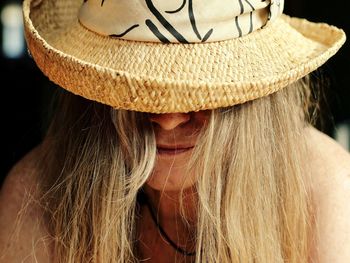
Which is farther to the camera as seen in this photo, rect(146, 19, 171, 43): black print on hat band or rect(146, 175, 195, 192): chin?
rect(146, 175, 195, 192): chin

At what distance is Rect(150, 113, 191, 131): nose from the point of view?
119cm

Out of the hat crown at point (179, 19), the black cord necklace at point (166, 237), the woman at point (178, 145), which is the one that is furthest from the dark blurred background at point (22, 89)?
the hat crown at point (179, 19)

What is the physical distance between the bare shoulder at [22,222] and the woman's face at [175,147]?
318 millimetres

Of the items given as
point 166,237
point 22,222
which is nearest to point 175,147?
point 166,237

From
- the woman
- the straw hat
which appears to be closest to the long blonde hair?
the woman

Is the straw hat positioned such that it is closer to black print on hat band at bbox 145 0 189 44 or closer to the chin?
black print on hat band at bbox 145 0 189 44

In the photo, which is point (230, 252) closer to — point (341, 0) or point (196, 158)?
point (196, 158)

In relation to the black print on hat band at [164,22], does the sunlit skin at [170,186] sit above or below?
below

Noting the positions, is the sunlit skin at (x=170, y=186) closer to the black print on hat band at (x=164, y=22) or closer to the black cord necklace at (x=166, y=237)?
the black cord necklace at (x=166, y=237)

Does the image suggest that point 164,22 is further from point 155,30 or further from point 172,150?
point 172,150

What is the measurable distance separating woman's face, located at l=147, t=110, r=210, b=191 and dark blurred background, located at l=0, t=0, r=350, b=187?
1.22 m

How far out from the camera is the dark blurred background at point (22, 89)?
2395 millimetres

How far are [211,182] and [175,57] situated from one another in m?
0.30

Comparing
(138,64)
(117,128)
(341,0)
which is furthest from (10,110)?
(138,64)
